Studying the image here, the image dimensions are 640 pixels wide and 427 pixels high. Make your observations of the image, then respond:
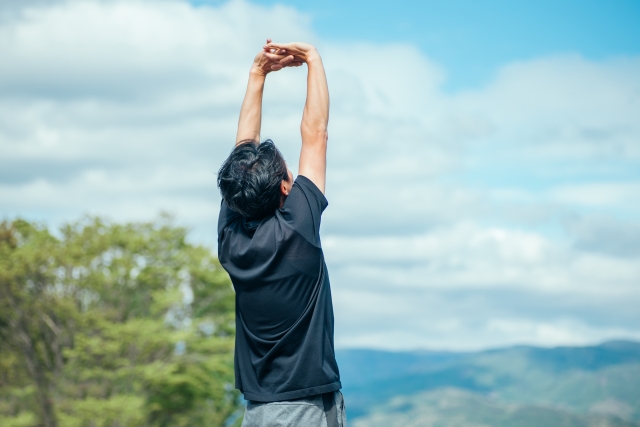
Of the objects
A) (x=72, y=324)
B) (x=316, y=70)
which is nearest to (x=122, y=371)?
(x=72, y=324)

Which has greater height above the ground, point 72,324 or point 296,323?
point 72,324

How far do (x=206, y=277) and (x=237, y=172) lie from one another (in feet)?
99.7

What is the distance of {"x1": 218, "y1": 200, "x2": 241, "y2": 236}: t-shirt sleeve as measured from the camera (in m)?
3.15

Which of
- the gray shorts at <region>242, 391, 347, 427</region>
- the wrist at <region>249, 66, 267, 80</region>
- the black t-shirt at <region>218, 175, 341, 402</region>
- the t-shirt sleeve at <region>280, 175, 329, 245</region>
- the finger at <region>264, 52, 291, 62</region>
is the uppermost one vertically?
the finger at <region>264, 52, 291, 62</region>

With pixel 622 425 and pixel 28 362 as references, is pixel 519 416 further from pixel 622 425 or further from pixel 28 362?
pixel 28 362

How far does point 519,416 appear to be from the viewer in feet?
540

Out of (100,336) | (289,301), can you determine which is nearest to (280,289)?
(289,301)

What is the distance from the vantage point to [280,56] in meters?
3.59

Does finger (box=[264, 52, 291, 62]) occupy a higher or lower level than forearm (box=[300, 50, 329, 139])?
higher

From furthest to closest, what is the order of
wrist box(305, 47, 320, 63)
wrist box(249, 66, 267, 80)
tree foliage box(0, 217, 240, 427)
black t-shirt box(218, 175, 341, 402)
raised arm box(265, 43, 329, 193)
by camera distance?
tree foliage box(0, 217, 240, 427)
wrist box(249, 66, 267, 80)
wrist box(305, 47, 320, 63)
raised arm box(265, 43, 329, 193)
black t-shirt box(218, 175, 341, 402)

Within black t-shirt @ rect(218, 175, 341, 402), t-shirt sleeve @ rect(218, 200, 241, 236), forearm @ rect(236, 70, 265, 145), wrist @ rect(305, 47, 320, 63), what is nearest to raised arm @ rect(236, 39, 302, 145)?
forearm @ rect(236, 70, 265, 145)

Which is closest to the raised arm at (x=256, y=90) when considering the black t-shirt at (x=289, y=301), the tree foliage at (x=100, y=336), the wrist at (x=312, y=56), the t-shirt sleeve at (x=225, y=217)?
the wrist at (x=312, y=56)

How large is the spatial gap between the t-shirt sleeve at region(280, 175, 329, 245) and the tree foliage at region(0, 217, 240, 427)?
88.3 ft

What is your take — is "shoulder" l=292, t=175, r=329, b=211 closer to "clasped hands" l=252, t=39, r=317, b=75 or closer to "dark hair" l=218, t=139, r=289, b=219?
"dark hair" l=218, t=139, r=289, b=219
